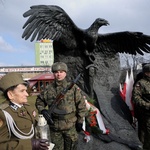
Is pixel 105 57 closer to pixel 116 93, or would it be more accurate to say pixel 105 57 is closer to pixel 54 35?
pixel 116 93

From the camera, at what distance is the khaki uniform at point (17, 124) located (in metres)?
1.79

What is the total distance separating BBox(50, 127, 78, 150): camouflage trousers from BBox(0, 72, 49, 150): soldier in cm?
122

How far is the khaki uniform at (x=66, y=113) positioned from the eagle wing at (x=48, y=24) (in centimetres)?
127

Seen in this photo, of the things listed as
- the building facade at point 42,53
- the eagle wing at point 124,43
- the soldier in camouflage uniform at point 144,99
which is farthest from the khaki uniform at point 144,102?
the building facade at point 42,53

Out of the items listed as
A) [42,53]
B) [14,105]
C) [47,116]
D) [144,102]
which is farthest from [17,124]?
[42,53]

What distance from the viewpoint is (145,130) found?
3.79 m

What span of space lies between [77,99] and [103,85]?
2122 millimetres

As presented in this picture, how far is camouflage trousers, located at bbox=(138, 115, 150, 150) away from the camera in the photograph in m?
3.73

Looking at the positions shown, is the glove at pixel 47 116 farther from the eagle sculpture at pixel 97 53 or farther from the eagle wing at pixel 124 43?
the eagle wing at pixel 124 43

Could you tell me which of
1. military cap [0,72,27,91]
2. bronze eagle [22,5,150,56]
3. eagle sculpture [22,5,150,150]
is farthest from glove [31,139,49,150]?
bronze eagle [22,5,150,56]

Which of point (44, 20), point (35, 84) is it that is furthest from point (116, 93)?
point (35, 84)

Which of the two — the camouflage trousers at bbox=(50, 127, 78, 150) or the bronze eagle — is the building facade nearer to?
the bronze eagle

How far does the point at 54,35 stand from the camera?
4.37 meters

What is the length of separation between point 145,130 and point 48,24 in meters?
2.31
